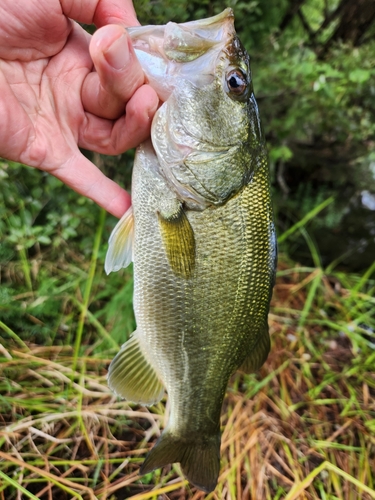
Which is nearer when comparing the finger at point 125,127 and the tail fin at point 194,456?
the finger at point 125,127

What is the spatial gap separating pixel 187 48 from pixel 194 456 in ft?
4.95

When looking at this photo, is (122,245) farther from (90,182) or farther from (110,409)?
(110,409)

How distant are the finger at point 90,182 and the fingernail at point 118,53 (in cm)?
46

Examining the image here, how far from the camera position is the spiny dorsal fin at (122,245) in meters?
1.38

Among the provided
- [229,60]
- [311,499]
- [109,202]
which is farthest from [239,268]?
[311,499]

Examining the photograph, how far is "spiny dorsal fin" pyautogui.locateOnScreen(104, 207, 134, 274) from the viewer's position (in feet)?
4.52

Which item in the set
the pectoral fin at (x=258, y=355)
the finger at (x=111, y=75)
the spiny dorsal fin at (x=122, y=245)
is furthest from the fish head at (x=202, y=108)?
the pectoral fin at (x=258, y=355)

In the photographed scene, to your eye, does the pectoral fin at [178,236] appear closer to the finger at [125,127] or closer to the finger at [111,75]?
the finger at [125,127]

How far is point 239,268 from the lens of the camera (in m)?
1.34

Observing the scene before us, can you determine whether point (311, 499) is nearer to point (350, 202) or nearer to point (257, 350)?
point (257, 350)

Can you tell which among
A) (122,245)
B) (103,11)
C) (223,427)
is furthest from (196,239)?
(223,427)

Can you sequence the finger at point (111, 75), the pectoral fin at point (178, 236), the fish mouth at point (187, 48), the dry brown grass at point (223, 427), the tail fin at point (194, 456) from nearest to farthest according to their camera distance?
1. the finger at point (111, 75)
2. the fish mouth at point (187, 48)
3. the pectoral fin at point (178, 236)
4. the tail fin at point (194, 456)
5. the dry brown grass at point (223, 427)

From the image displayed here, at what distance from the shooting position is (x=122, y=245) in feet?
4.53

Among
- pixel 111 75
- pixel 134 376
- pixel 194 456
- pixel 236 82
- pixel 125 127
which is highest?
pixel 236 82
